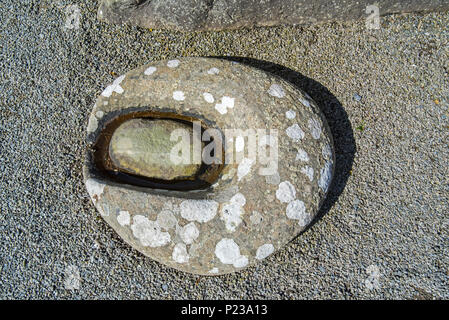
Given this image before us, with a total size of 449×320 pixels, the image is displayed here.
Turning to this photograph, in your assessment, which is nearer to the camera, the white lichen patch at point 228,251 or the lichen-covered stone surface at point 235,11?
the white lichen patch at point 228,251

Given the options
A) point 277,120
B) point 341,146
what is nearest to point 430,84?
point 341,146

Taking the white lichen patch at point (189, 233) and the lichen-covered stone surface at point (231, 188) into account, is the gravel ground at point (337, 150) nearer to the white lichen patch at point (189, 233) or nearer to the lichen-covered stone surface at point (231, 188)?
the lichen-covered stone surface at point (231, 188)

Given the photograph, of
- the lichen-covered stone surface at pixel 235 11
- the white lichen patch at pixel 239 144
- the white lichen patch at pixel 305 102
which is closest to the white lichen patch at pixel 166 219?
the white lichen patch at pixel 239 144

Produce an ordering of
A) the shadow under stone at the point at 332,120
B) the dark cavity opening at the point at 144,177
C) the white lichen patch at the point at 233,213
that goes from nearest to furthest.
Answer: the white lichen patch at the point at 233,213, the dark cavity opening at the point at 144,177, the shadow under stone at the point at 332,120

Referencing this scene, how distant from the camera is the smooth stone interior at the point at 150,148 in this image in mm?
2385

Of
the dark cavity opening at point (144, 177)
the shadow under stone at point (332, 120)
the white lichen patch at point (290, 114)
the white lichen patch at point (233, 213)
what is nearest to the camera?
the white lichen patch at point (233, 213)

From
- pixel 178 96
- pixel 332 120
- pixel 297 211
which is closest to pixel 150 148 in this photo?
pixel 178 96

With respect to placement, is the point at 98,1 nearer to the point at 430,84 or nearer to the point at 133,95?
the point at 133,95

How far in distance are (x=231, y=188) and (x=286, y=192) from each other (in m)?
0.37

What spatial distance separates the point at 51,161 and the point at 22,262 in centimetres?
80

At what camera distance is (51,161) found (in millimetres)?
2689

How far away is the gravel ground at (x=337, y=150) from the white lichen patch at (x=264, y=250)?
328mm

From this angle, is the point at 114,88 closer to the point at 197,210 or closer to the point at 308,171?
the point at 197,210

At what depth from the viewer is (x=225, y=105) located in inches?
93.1
